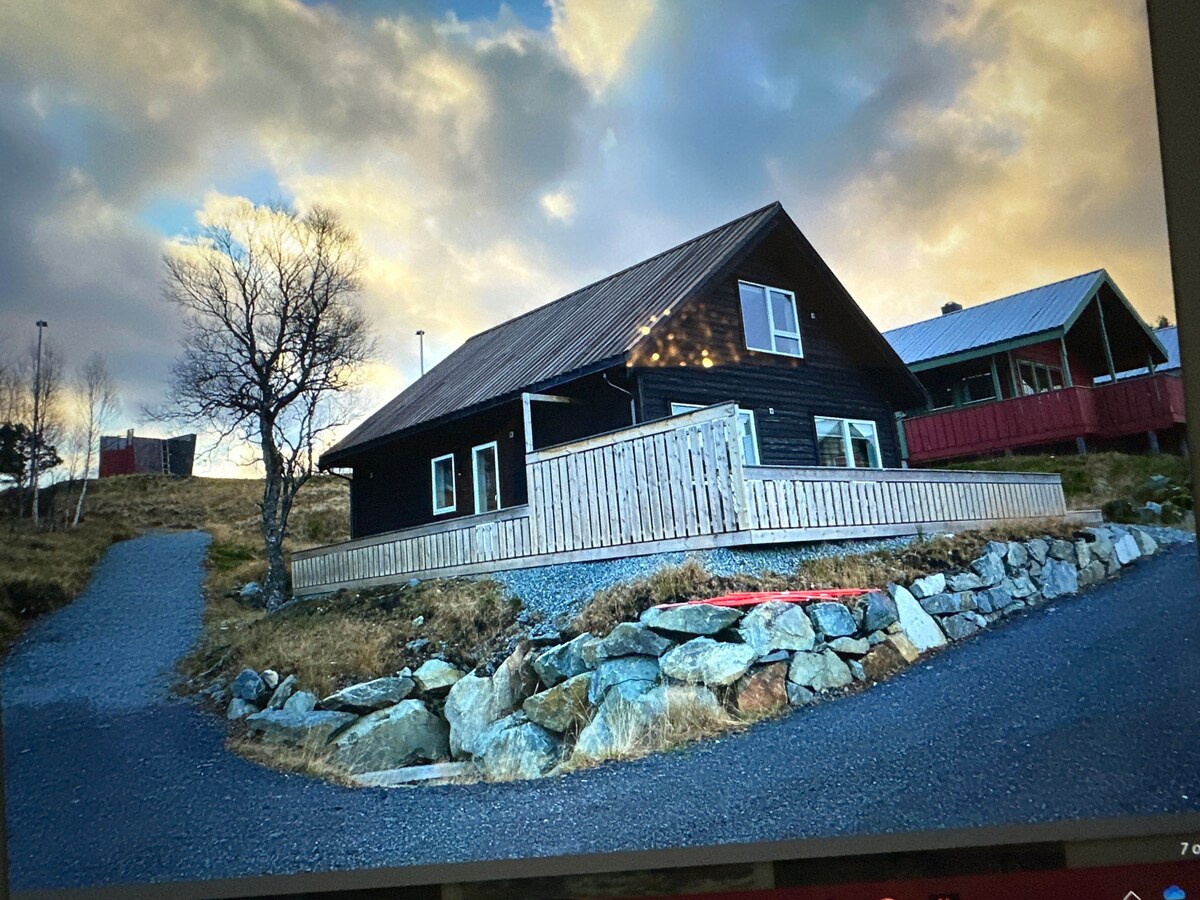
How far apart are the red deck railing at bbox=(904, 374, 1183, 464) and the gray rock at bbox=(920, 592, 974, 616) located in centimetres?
39

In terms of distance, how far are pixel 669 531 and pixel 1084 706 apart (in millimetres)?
1083

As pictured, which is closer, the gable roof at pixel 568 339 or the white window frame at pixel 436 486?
the gable roof at pixel 568 339

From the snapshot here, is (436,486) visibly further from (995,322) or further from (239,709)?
(995,322)

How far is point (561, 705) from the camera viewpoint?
82.6 inches

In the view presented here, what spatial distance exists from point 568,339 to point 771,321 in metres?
0.61

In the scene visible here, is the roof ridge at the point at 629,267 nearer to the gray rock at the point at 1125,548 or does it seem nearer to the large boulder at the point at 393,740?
the large boulder at the point at 393,740

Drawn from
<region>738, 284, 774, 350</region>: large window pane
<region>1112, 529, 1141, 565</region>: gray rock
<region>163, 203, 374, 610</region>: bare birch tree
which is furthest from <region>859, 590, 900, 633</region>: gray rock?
<region>163, 203, 374, 610</region>: bare birch tree

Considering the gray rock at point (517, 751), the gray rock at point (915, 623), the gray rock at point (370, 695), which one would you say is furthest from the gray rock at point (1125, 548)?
the gray rock at point (370, 695)

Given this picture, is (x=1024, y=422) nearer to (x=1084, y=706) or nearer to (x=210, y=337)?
(x=1084, y=706)

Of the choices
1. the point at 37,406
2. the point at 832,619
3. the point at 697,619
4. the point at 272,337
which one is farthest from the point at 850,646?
the point at 37,406

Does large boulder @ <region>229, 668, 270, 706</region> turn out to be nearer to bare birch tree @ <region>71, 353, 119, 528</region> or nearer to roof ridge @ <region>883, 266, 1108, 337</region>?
bare birch tree @ <region>71, 353, 119, 528</region>

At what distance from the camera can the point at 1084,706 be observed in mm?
1919

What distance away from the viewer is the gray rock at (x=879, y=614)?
2.05 meters

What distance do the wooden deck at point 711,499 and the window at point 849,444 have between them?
0.03m
